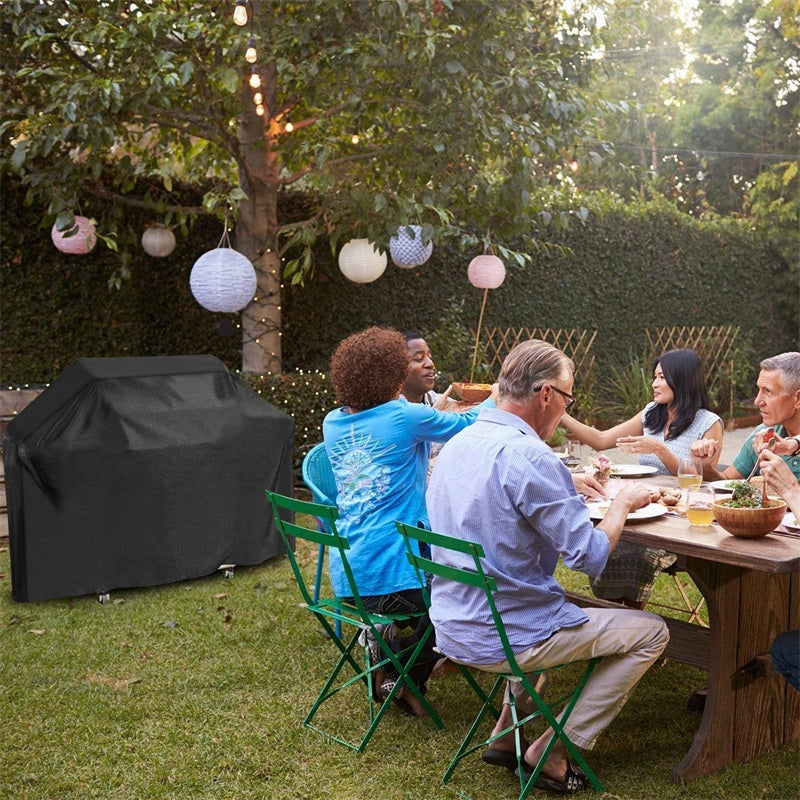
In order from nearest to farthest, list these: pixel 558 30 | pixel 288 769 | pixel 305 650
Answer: pixel 288 769
pixel 305 650
pixel 558 30

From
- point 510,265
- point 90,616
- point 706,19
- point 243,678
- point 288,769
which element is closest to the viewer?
point 288,769

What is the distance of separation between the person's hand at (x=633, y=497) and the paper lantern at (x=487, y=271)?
252 inches

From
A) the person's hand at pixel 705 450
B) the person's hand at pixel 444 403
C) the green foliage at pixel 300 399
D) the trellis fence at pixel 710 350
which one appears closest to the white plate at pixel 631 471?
the person's hand at pixel 705 450

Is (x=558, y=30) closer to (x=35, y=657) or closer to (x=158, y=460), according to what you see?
(x=158, y=460)

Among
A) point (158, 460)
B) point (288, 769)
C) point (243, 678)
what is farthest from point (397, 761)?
point (158, 460)

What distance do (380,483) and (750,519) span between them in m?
1.38

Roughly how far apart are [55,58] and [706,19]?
496 inches

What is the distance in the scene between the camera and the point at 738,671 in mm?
3164

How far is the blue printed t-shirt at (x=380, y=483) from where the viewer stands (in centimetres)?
362

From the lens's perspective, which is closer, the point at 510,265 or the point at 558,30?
the point at 558,30

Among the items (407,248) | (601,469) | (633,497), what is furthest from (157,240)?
(633,497)

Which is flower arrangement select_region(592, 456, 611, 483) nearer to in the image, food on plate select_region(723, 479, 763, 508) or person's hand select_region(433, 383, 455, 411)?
food on plate select_region(723, 479, 763, 508)

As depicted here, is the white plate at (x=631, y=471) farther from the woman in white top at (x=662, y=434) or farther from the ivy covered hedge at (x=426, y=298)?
the ivy covered hedge at (x=426, y=298)

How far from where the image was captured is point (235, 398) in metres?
5.62
